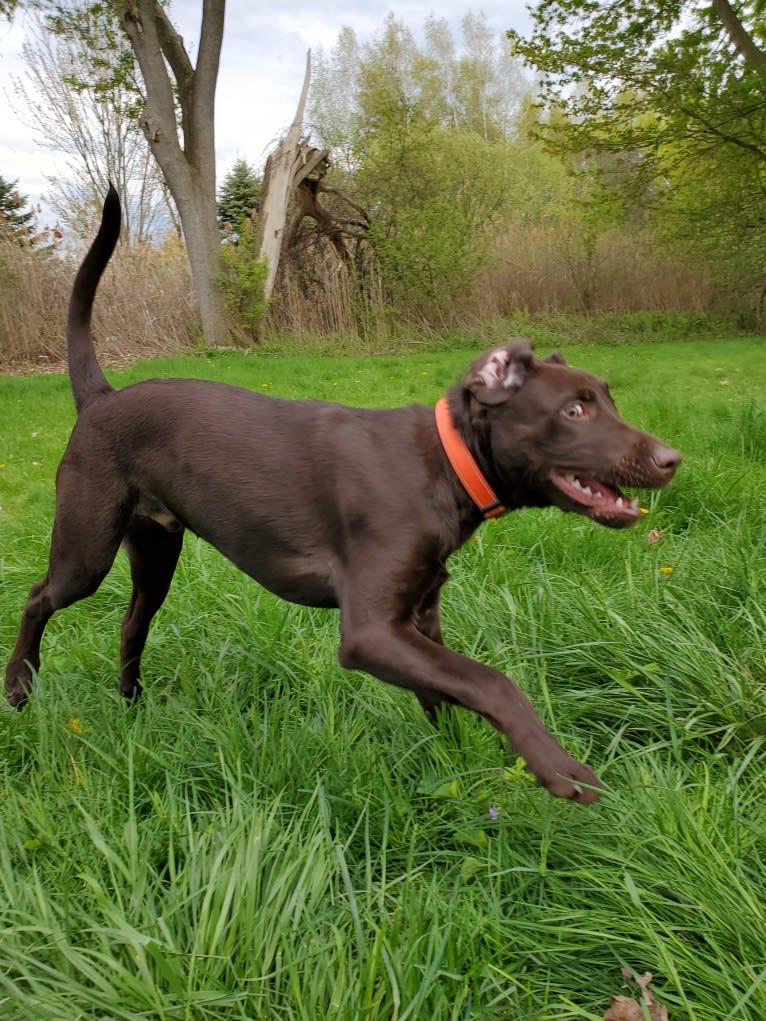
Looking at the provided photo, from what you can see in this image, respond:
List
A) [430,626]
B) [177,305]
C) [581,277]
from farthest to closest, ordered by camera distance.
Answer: [581,277] < [177,305] < [430,626]

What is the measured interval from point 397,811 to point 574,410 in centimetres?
119

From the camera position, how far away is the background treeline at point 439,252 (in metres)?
14.8

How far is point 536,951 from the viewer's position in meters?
1.62

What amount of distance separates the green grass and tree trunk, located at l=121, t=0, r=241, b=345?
11.4 meters

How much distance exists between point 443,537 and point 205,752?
95cm

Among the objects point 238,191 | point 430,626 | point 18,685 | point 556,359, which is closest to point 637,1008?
point 430,626

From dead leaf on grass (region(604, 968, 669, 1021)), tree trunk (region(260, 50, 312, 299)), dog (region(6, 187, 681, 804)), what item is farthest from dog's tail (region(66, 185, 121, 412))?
tree trunk (region(260, 50, 312, 299))

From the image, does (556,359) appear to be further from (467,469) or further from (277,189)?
(277,189)

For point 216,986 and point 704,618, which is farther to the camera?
point 704,618

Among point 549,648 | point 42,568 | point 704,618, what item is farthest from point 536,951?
point 42,568

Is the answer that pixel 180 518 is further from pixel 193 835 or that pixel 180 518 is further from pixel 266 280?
pixel 266 280

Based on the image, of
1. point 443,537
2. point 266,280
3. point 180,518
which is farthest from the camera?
point 266,280

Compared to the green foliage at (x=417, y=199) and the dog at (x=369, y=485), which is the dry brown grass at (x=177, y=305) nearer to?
the green foliage at (x=417, y=199)

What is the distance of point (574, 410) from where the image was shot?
2.20 meters
